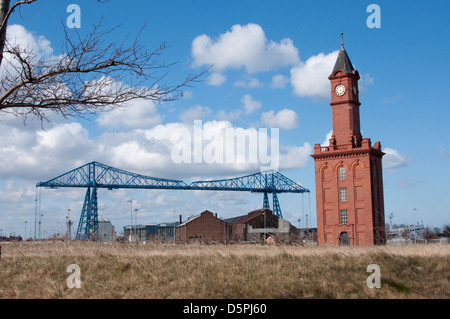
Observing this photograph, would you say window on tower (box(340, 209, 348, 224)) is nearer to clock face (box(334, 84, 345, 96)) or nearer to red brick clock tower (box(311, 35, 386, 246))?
red brick clock tower (box(311, 35, 386, 246))

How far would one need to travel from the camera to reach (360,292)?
1124cm

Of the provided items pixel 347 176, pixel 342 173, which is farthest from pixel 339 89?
pixel 347 176

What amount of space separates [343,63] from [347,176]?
13924mm

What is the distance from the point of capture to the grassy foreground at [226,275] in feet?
37.1

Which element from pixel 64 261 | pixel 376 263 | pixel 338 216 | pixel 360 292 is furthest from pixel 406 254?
pixel 338 216

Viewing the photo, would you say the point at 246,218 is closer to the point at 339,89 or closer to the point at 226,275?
the point at 339,89

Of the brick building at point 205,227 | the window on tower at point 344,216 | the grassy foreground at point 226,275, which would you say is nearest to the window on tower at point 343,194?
the window on tower at point 344,216

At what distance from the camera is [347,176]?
57.3m

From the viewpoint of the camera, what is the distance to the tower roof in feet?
196

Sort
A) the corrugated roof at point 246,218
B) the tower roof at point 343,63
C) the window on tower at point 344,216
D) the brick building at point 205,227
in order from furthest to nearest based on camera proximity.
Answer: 1. the corrugated roof at point 246,218
2. the brick building at point 205,227
3. the tower roof at point 343,63
4. the window on tower at point 344,216

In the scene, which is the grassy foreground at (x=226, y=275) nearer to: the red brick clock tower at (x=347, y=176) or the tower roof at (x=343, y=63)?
the red brick clock tower at (x=347, y=176)

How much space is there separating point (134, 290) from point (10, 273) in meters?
4.06

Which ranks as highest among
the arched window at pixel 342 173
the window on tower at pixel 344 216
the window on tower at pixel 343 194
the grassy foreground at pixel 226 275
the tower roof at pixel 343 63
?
→ the tower roof at pixel 343 63
